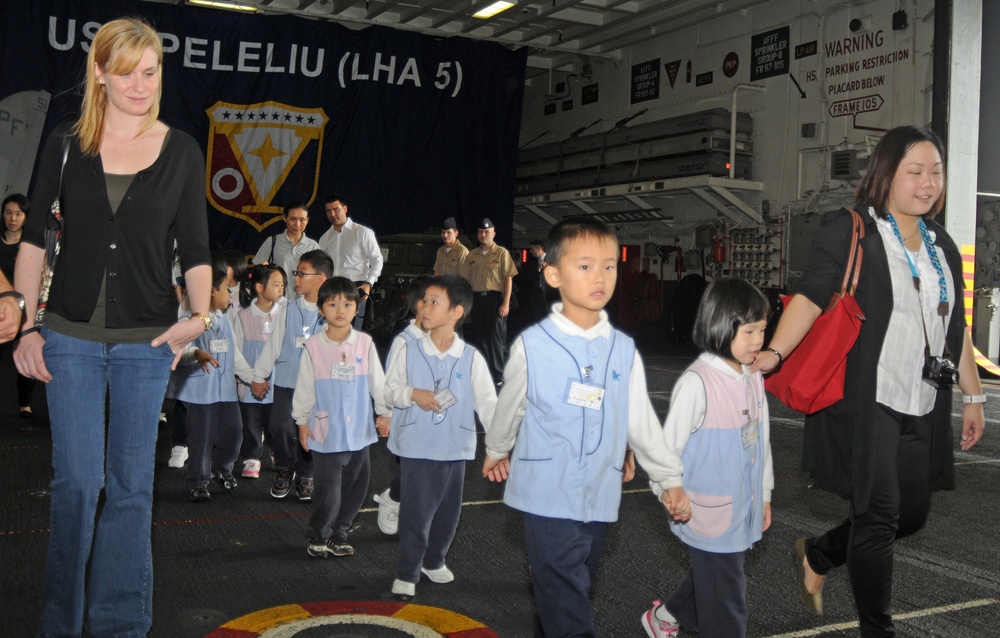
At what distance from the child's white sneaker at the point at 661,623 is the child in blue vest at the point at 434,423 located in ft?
3.43

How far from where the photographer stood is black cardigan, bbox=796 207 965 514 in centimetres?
320

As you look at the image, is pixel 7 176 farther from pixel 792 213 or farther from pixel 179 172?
pixel 179 172

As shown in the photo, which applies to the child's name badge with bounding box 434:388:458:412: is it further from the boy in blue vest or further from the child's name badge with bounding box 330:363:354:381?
the boy in blue vest

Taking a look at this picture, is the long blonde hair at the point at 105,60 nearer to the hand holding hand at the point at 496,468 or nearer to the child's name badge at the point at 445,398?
the hand holding hand at the point at 496,468

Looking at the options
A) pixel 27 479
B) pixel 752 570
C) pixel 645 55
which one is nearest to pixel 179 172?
pixel 752 570

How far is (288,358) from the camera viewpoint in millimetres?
5973

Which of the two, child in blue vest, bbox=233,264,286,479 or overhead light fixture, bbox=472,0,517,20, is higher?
overhead light fixture, bbox=472,0,517,20

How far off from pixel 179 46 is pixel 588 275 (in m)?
16.2

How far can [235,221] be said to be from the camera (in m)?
17.5

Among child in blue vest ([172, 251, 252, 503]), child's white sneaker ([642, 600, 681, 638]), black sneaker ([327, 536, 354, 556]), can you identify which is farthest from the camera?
child in blue vest ([172, 251, 252, 503])

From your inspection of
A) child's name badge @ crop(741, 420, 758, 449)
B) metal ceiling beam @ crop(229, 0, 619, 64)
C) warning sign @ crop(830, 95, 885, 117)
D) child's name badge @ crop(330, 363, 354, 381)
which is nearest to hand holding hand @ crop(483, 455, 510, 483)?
child's name badge @ crop(741, 420, 758, 449)

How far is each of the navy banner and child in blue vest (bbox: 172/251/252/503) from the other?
11.7 metres

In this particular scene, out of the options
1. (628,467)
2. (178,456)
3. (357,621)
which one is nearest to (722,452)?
(628,467)

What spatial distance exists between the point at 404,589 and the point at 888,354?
210cm
